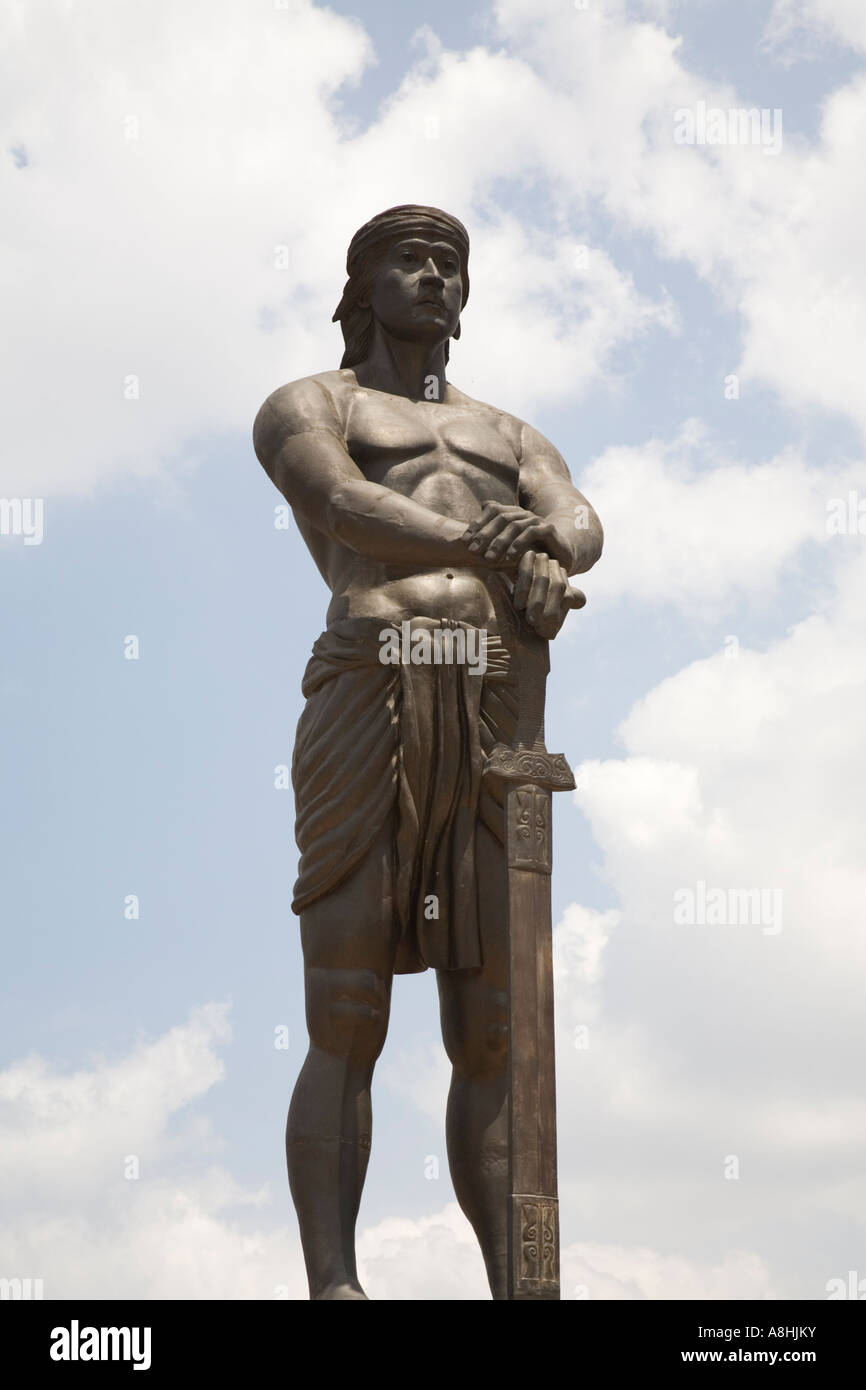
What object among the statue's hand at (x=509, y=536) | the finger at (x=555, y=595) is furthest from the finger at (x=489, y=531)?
the finger at (x=555, y=595)

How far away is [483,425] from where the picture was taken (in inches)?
431

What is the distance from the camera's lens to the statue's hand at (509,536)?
1006cm

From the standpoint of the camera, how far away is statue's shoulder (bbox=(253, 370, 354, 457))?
10508mm

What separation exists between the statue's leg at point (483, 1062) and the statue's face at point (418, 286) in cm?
271

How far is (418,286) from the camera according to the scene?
10.8 metres

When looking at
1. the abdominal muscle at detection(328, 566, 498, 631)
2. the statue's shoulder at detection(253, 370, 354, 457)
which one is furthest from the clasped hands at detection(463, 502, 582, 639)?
the statue's shoulder at detection(253, 370, 354, 457)

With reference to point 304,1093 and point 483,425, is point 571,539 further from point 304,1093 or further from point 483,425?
point 304,1093

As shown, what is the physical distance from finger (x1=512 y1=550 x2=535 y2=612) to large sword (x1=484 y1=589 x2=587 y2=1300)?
41cm

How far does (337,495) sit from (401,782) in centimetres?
142

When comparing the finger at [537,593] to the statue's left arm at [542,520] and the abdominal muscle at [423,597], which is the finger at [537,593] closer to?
the statue's left arm at [542,520]

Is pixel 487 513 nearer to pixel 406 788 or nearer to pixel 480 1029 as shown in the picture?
pixel 406 788
